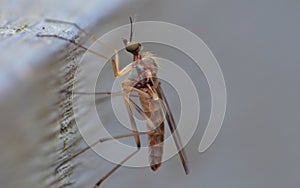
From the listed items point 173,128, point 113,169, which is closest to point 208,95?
point 173,128

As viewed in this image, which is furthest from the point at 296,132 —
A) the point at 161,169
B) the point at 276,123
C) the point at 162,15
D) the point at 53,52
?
the point at 53,52

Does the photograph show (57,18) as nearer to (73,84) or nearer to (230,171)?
(73,84)

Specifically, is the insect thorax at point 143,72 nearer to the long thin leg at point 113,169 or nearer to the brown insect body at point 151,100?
the brown insect body at point 151,100

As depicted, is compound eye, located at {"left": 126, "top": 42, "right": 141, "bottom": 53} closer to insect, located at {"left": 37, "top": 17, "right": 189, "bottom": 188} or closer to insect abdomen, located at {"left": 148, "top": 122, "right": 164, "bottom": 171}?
insect, located at {"left": 37, "top": 17, "right": 189, "bottom": 188}

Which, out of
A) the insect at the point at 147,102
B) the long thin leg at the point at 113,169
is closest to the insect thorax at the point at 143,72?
the insect at the point at 147,102

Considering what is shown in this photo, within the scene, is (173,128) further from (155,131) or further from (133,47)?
(133,47)

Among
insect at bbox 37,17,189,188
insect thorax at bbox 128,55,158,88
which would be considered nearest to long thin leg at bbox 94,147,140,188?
insect at bbox 37,17,189,188

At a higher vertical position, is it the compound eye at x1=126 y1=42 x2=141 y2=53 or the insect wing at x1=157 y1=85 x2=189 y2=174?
the compound eye at x1=126 y1=42 x2=141 y2=53
